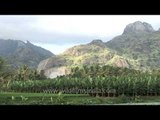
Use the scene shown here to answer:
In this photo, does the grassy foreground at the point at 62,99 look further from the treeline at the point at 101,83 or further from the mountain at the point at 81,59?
the mountain at the point at 81,59

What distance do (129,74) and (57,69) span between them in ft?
3.89

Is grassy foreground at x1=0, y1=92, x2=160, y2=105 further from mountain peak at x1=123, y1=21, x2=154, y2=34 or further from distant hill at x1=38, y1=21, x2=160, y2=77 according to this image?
mountain peak at x1=123, y1=21, x2=154, y2=34

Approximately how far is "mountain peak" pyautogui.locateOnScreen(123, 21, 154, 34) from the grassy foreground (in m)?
1.07

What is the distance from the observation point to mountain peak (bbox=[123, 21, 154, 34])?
7136mm

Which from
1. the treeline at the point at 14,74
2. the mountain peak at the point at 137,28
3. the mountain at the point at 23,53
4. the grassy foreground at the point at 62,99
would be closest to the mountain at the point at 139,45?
the mountain peak at the point at 137,28

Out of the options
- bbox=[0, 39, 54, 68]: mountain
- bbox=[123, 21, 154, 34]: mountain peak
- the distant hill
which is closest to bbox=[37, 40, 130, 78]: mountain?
the distant hill

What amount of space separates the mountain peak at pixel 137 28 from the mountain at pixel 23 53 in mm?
1313

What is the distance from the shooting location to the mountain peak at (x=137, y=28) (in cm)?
714

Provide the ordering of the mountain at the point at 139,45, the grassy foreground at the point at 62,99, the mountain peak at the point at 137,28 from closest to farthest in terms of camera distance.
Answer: the grassy foreground at the point at 62,99
the mountain peak at the point at 137,28
the mountain at the point at 139,45

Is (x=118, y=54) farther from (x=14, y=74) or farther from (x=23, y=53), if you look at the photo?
(x=14, y=74)

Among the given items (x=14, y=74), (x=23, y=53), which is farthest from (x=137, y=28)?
(x=14, y=74)

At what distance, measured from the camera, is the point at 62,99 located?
703 centimetres

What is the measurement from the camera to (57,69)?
7379mm
